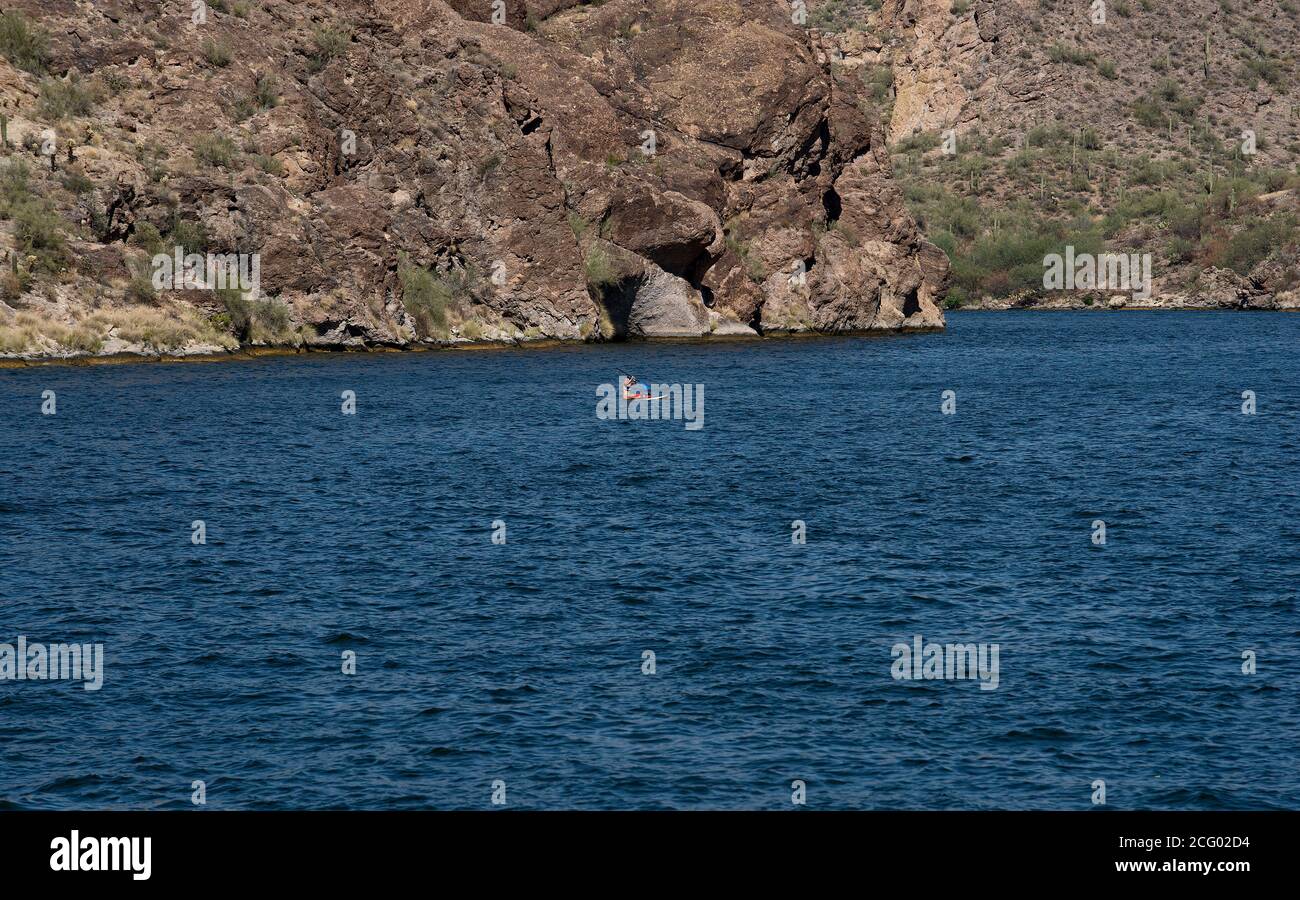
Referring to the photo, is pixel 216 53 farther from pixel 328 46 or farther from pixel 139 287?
pixel 139 287

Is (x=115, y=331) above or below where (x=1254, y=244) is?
below

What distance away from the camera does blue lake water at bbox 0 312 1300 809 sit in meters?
18.1

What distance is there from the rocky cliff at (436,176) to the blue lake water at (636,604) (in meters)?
18.0

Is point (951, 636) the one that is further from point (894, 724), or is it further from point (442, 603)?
point (442, 603)

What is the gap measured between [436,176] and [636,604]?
208 feet

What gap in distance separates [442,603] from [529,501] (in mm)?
10696

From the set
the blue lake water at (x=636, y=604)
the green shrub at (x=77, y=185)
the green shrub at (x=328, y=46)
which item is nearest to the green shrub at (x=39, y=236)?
the green shrub at (x=77, y=185)

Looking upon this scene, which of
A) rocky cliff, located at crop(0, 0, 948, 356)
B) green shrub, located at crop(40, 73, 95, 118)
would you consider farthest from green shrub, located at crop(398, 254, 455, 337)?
green shrub, located at crop(40, 73, 95, 118)

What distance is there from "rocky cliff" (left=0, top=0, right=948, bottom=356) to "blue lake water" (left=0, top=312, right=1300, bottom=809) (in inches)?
707

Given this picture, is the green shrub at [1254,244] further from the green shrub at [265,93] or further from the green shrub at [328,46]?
the green shrub at [265,93]

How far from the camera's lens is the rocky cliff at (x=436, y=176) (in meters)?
70.8

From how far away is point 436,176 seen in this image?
282ft

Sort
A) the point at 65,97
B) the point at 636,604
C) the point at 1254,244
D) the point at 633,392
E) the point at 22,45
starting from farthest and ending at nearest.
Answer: the point at 1254,244, the point at 22,45, the point at 65,97, the point at 633,392, the point at 636,604

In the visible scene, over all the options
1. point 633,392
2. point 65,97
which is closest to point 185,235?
point 65,97
